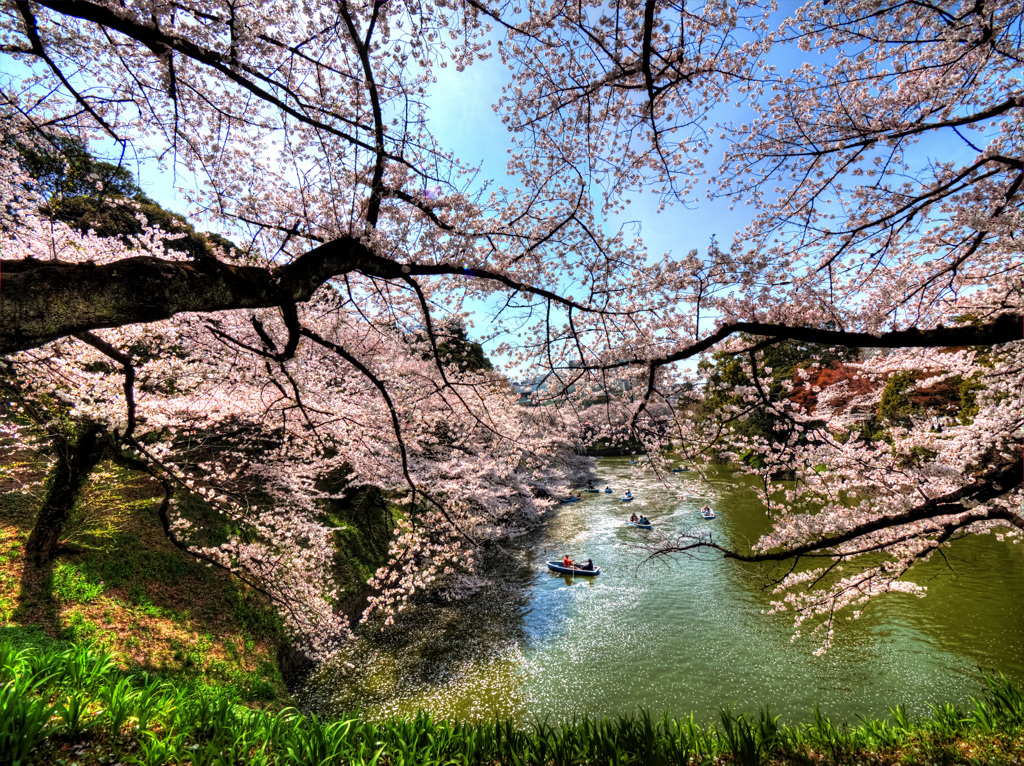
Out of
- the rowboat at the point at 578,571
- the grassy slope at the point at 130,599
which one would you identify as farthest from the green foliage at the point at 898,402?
the grassy slope at the point at 130,599

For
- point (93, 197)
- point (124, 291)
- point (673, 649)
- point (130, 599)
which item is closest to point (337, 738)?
point (124, 291)

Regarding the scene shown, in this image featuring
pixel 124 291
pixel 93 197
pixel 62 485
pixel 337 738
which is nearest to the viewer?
pixel 124 291

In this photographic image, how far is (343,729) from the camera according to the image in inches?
133

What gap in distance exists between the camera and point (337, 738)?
124 inches

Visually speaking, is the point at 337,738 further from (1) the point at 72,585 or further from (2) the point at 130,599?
(1) the point at 72,585

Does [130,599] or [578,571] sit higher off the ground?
[578,571]

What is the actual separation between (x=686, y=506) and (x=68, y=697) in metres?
20.3

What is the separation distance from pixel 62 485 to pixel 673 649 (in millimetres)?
11600

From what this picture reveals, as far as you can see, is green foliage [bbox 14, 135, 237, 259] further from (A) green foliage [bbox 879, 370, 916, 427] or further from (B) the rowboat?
(A) green foliage [bbox 879, 370, 916, 427]

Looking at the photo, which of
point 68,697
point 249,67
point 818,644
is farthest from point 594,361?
point 818,644

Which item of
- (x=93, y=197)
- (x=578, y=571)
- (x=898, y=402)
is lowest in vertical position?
(x=578, y=571)

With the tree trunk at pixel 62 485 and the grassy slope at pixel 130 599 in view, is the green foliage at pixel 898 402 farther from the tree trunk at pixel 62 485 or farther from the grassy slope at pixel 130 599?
the tree trunk at pixel 62 485

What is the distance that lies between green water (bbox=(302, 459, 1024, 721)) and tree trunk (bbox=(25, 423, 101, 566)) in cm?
493

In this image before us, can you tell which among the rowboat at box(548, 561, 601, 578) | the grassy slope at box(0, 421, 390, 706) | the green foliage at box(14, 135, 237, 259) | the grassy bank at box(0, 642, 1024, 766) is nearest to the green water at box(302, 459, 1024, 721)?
the rowboat at box(548, 561, 601, 578)
